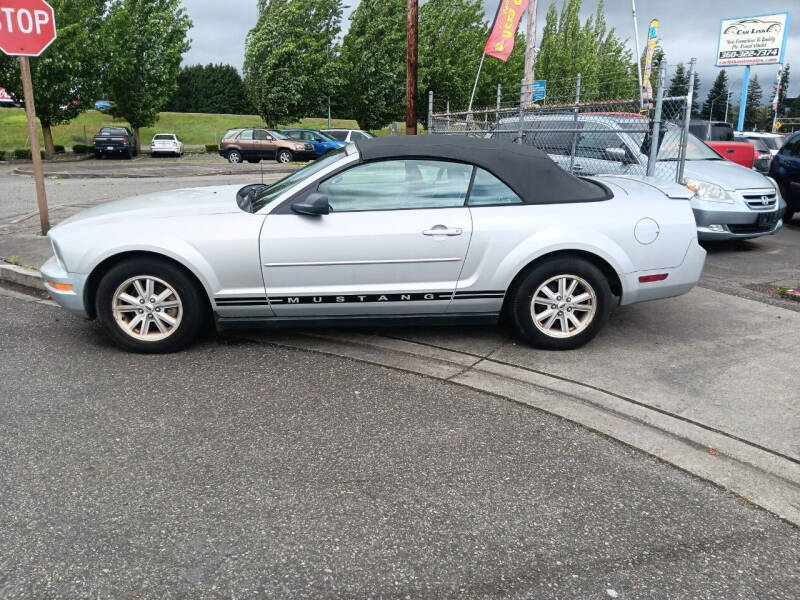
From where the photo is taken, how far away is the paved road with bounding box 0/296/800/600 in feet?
8.32

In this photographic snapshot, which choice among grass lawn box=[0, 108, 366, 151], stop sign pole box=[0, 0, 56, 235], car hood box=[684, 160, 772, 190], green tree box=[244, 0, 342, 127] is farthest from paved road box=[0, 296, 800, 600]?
grass lawn box=[0, 108, 366, 151]

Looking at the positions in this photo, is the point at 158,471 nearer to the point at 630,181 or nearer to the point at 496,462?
the point at 496,462

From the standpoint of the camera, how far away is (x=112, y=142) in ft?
104

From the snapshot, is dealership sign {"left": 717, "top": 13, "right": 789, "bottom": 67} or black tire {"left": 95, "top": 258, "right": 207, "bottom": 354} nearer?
black tire {"left": 95, "top": 258, "right": 207, "bottom": 354}

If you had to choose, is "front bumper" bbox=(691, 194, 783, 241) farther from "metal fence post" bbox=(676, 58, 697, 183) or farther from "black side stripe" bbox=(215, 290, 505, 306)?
"black side stripe" bbox=(215, 290, 505, 306)

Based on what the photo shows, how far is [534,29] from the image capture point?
21.0 m

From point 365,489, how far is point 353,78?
129ft

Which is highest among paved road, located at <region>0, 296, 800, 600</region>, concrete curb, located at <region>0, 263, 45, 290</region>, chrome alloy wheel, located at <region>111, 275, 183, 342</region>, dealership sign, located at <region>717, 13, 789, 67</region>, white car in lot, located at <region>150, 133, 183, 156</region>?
dealership sign, located at <region>717, 13, 789, 67</region>

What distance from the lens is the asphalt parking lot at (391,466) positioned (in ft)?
8.45

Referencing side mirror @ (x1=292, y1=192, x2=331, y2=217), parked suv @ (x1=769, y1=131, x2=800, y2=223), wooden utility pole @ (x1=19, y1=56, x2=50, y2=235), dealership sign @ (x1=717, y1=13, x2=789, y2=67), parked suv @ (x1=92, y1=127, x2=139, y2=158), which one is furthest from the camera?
dealership sign @ (x1=717, y1=13, x2=789, y2=67)

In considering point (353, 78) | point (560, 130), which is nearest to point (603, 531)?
point (560, 130)

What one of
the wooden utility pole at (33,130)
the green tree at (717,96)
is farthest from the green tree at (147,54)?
the green tree at (717,96)

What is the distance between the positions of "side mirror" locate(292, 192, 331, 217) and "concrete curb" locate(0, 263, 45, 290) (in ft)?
11.2

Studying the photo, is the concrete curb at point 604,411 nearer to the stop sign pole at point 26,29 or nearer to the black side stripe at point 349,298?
the black side stripe at point 349,298
